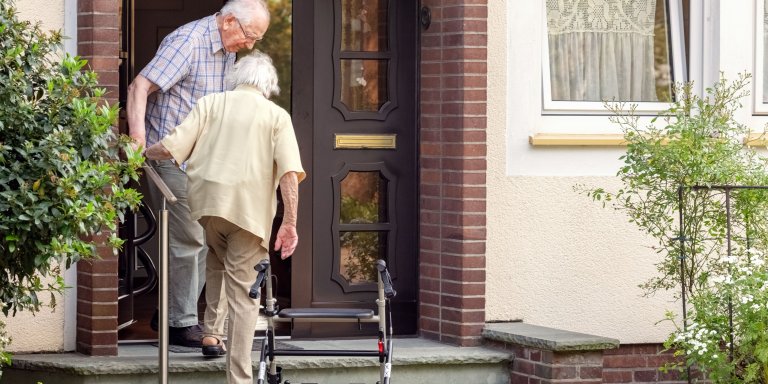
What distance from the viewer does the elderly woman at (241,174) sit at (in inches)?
275

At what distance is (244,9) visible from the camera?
779 centimetres

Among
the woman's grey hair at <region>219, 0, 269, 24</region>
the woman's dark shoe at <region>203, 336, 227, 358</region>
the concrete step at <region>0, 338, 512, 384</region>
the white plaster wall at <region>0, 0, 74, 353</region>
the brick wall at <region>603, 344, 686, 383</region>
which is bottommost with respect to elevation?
the brick wall at <region>603, 344, 686, 383</region>

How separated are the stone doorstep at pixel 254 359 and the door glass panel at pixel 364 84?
4.76 ft

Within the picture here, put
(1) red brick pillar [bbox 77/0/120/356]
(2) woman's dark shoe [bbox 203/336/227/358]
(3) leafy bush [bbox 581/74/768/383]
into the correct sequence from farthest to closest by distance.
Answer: (1) red brick pillar [bbox 77/0/120/356]
(2) woman's dark shoe [bbox 203/336/227/358]
(3) leafy bush [bbox 581/74/768/383]

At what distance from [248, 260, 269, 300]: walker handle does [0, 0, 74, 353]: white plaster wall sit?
5.43ft

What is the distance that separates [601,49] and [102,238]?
11.2 feet

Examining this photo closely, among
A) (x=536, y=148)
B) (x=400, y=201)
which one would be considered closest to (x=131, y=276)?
(x=400, y=201)

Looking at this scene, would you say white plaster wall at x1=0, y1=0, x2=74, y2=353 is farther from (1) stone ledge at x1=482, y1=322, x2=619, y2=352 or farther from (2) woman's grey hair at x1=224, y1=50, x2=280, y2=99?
(1) stone ledge at x1=482, y1=322, x2=619, y2=352

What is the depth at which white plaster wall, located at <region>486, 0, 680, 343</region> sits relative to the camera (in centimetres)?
862

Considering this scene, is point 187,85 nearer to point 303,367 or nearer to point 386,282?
point 303,367

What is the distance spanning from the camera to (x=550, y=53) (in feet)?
29.2

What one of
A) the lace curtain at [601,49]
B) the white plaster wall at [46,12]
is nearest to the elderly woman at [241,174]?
the white plaster wall at [46,12]

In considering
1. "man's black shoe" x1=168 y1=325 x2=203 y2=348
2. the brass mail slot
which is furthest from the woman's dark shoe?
the brass mail slot

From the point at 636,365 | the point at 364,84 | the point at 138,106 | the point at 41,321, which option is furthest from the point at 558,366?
the point at 41,321
